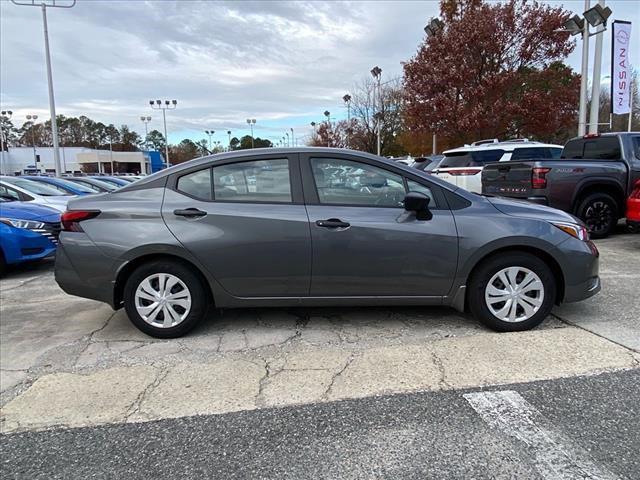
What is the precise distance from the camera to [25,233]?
22.3ft

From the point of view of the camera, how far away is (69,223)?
4.07m

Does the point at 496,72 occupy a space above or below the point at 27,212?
above

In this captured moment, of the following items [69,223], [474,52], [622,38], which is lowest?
[69,223]

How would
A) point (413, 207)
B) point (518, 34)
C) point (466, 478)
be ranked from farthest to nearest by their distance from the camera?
point (518, 34) < point (413, 207) < point (466, 478)

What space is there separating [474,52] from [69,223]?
1880 centimetres

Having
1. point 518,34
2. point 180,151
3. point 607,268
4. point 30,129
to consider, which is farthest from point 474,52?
point 30,129

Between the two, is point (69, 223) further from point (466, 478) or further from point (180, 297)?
point (466, 478)

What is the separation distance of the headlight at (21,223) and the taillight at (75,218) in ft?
11.4

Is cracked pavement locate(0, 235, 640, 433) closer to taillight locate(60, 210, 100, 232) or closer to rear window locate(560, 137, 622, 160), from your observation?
taillight locate(60, 210, 100, 232)

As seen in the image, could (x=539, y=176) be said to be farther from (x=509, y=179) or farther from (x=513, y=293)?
(x=513, y=293)

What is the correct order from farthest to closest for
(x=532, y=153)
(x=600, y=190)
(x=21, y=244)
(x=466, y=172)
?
(x=532, y=153) < (x=466, y=172) < (x=600, y=190) < (x=21, y=244)

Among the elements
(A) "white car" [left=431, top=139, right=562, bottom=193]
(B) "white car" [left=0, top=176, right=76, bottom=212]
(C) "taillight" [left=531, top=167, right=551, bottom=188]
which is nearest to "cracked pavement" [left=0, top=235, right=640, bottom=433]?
(C) "taillight" [left=531, top=167, right=551, bottom=188]

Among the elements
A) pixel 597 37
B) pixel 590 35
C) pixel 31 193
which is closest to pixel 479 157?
pixel 597 37

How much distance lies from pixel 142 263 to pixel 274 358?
141 cm
